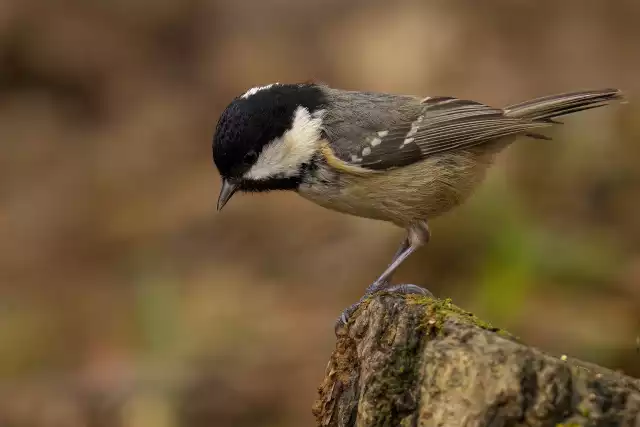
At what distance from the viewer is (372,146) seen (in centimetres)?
332

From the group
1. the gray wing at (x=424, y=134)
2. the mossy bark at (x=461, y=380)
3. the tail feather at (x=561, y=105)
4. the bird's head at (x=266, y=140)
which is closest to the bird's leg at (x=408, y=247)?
the gray wing at (x=424, y=134)

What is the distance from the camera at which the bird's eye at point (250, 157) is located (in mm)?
3143

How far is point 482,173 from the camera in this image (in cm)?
357

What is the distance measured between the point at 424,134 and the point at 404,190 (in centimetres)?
30

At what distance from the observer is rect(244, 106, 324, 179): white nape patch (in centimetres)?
319

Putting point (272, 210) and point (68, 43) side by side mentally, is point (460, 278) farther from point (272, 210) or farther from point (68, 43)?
point (68, 43)

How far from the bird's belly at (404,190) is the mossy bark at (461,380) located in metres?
0.94

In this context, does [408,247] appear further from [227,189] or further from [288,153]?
[227,189]

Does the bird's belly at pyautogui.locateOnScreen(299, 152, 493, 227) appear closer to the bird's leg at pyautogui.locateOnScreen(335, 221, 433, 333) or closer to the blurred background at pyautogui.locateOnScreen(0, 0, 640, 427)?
the bird's leg at pyautogui.locateOnScreen(335, 221, 433, 333)

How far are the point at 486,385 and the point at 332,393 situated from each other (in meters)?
0.72

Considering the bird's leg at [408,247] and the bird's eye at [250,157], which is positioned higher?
the bird's eye at [250,157]

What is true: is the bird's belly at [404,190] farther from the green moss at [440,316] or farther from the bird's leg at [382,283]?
the green moss at [440,316]

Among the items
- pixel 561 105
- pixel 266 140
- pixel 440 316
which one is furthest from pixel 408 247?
pixel 440 316

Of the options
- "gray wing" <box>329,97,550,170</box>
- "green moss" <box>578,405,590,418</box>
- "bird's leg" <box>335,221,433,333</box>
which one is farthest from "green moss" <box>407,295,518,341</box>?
"gray wing" <box>329,97,550,170</box>
